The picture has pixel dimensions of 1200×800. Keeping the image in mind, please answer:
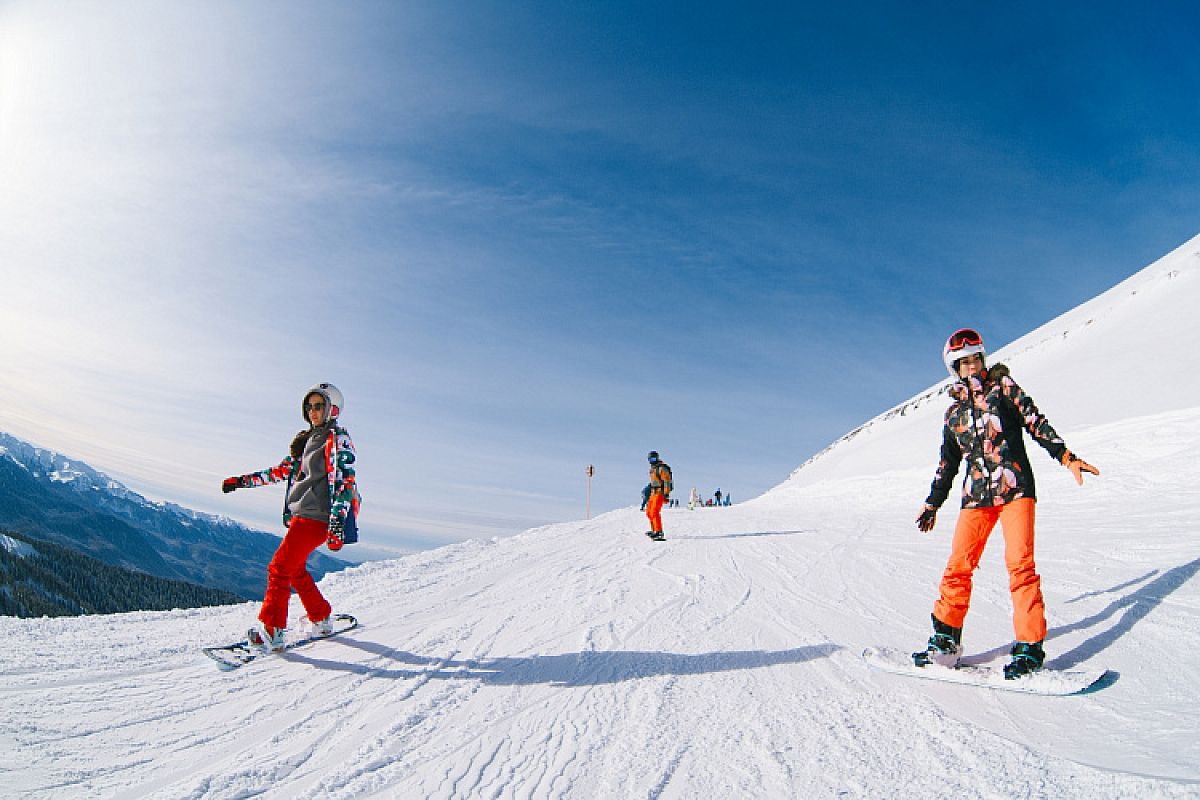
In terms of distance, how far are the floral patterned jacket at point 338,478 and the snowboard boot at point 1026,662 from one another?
4.94 meters

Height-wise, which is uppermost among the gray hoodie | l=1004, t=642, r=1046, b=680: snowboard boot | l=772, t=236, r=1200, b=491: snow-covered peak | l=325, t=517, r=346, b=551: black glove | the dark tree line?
l=772, t=236, r=1200, b=491: snow-covered peak

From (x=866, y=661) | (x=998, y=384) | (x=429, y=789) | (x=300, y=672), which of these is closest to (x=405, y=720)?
(x=429, y=789)

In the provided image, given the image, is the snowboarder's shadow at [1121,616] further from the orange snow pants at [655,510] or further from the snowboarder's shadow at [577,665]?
the orange snow pants at [655,510]

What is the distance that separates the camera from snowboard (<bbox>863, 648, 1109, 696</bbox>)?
3600 mm

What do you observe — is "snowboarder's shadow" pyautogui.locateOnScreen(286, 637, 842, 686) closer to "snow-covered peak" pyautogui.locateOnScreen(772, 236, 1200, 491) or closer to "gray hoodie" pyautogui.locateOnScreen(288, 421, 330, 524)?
"gray hoodie" pyautogui.locateOnScreen(288, 421, 330, 524)

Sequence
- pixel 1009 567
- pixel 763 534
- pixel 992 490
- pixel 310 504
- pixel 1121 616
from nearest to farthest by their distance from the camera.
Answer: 1. pixel 1009 567
2. pixel 992 490
3. pixel 310 504
4. pixel 1121 616
5. pixel 763 534

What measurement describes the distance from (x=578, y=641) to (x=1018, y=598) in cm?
337

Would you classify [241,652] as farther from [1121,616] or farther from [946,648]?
[1121,616]

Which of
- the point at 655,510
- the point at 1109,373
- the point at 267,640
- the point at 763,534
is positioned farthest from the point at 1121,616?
the point at 1109,373

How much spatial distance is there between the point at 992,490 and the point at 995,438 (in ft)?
1.27

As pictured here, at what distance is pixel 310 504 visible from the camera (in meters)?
5.13

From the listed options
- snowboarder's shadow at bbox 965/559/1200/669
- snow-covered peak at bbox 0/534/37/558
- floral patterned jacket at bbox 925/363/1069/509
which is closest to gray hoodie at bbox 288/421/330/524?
floral patterned jacket at bbox 925/363/1069/509

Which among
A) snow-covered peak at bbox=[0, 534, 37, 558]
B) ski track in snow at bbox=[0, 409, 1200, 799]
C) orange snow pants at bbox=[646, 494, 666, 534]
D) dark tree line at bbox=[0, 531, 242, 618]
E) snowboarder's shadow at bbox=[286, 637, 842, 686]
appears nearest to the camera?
ski track in snow at bbox=[0, 409, 1200, 799]

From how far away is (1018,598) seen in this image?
3.90 meters
